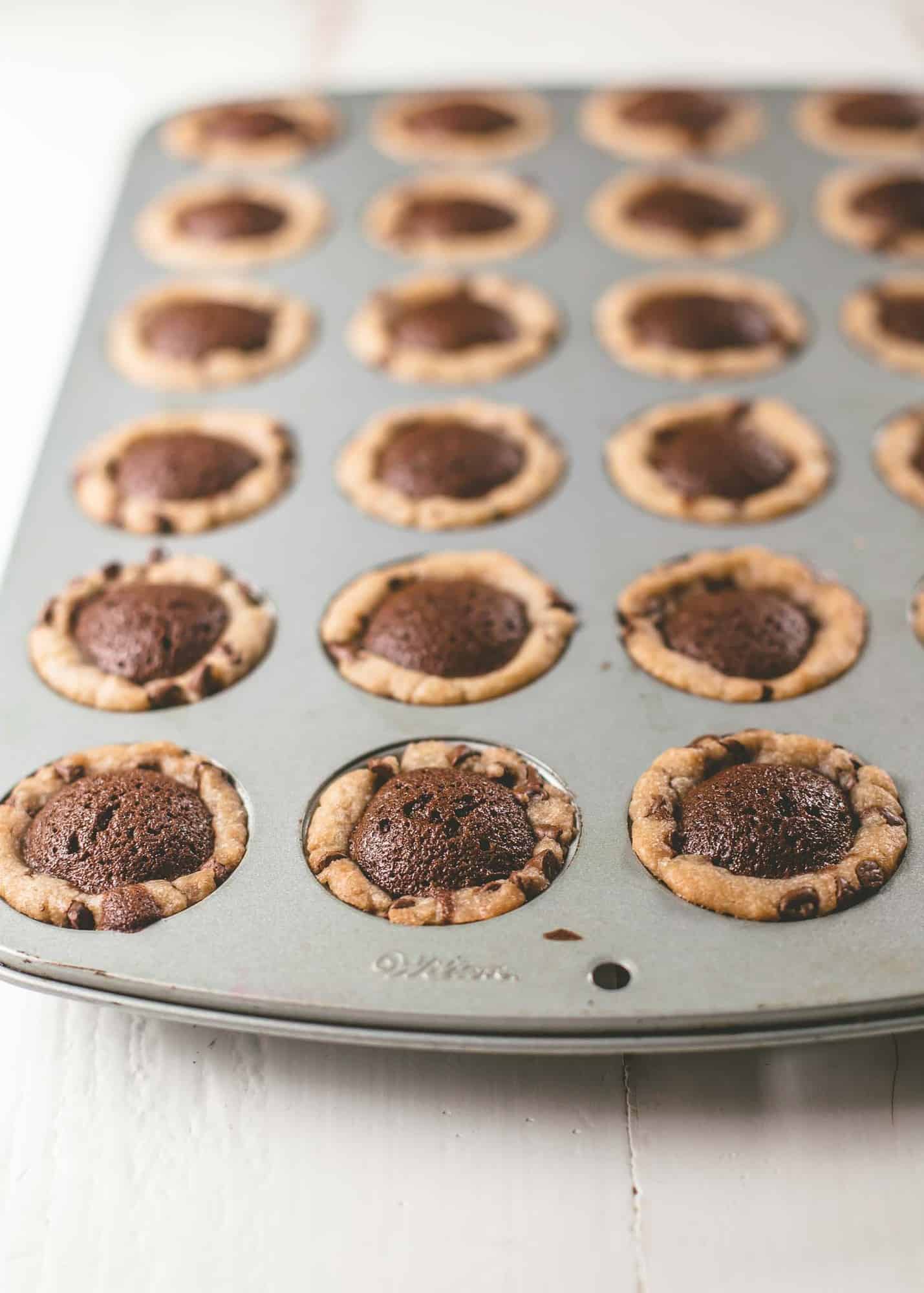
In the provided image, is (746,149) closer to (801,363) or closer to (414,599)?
(801,363)

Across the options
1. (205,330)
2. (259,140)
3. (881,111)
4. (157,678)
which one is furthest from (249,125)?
(157,678)

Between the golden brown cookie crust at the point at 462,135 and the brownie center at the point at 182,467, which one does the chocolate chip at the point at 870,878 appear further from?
the golden brown cookie crust at the point at 462,135

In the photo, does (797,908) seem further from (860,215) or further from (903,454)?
(860,215)

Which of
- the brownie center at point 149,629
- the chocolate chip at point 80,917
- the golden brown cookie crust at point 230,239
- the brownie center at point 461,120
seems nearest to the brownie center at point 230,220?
the golden brown cookie crust at point 230,239

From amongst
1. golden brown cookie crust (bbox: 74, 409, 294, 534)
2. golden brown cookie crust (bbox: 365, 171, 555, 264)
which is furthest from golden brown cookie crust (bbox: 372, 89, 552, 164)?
golden brown cookie crust (bbox: 74, 409, 294, 534)

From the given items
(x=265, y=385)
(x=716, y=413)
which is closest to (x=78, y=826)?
(x=265, y=385)

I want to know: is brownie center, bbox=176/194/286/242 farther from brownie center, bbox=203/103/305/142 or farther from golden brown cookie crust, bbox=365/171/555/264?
brownie center, bbox=203/103/305/142
